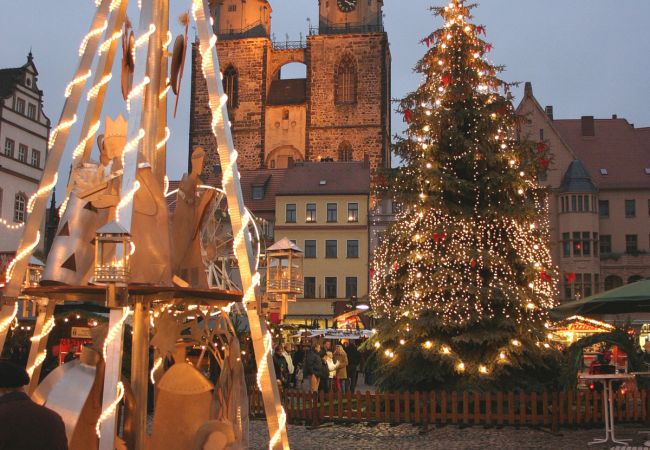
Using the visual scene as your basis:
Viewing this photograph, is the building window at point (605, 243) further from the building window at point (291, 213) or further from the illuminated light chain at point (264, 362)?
the illuminated light chain at point (264, 362)

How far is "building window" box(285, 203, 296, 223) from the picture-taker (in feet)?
166

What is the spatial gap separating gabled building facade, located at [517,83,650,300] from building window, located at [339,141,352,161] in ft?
56.6

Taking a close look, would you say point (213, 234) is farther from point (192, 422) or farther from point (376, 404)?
point (376, 404)

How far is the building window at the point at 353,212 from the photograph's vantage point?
49969 millimetres

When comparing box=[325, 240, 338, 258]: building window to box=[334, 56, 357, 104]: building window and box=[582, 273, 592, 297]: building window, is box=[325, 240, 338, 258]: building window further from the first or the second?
box=[334, 56, 357, 104]: building window

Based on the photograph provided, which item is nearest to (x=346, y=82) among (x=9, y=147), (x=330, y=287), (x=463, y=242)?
(x=330, y=287)

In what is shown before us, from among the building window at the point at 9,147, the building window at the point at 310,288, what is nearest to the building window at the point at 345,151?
the building window at the point at 310,288

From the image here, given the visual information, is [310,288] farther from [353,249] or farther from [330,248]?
[353,249]

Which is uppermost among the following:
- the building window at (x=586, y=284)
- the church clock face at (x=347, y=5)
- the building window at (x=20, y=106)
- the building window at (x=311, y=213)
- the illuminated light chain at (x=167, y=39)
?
the church clock face at (x=347, y=5)

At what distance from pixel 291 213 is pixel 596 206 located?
63.0 ft

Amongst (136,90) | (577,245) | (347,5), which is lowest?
(136,90)

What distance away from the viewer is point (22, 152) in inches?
1560

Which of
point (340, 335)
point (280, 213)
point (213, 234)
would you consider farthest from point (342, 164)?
point (213, 234)

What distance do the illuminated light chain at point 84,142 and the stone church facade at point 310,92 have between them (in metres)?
57.5
